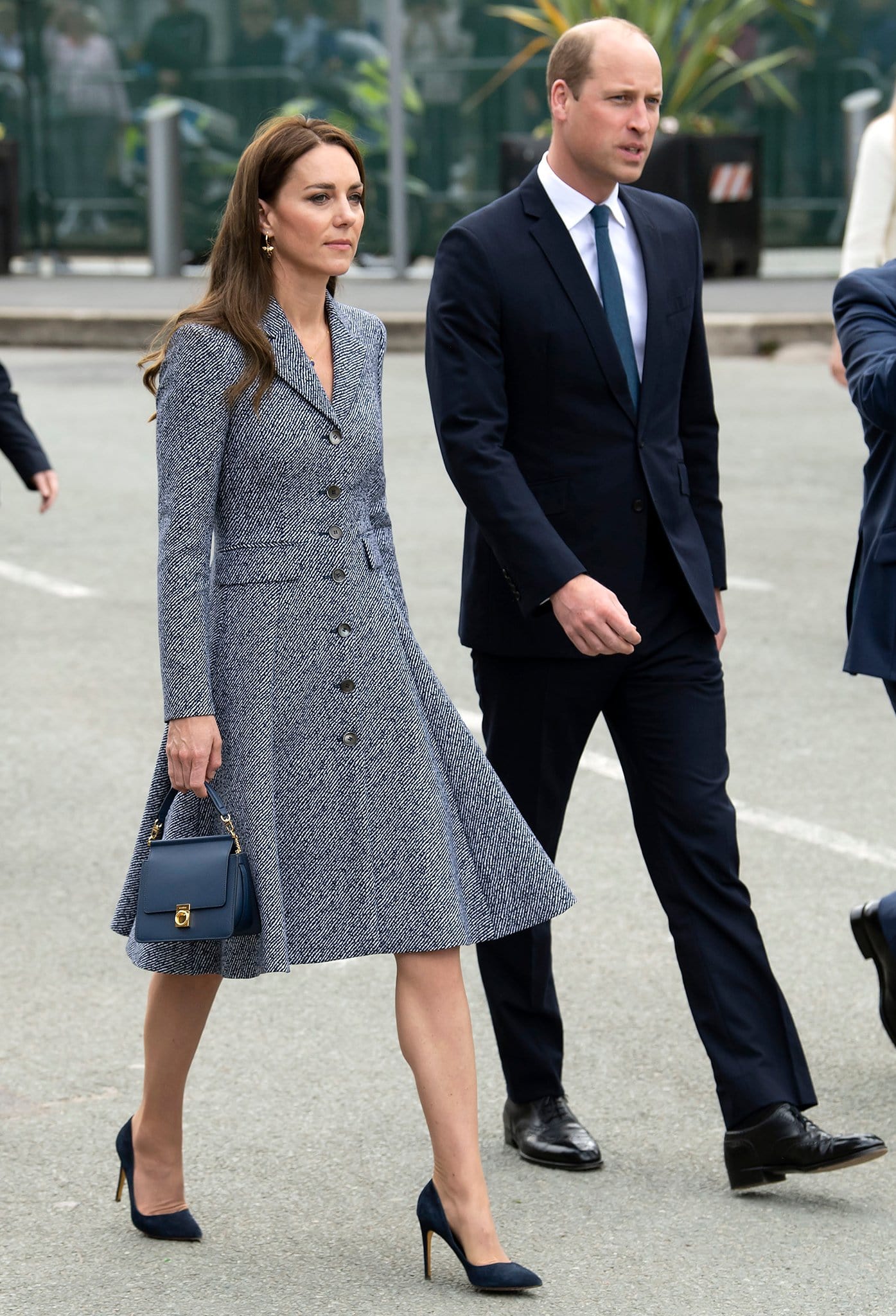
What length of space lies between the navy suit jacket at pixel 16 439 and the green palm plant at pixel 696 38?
1513 cm

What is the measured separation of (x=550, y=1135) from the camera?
4.10 meters

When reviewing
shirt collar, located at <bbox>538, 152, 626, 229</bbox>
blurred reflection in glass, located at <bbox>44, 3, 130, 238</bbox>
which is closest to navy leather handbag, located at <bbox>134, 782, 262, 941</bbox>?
shirt collar, located at <bbox>538, 152, 626, 229</bbox>

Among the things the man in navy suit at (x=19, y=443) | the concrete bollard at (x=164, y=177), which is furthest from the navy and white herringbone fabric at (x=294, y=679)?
the concrete bollard at (x=164, y=177)

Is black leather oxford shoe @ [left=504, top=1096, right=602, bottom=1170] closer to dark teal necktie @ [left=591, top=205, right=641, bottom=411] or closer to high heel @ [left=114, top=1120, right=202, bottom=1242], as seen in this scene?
high heel @ [left=114, top=1120, right=202, bottom=1242]

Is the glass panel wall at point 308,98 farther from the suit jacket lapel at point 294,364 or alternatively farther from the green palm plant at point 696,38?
the suit jacket lapel at point 294,364

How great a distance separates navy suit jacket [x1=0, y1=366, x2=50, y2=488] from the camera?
6.35 metres

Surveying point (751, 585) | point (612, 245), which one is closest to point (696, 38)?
point (751, 585)

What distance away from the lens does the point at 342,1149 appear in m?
4.15

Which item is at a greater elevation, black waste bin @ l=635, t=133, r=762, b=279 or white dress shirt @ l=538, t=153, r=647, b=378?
white dress shirt @ l=538, t=153, r=647, b=378

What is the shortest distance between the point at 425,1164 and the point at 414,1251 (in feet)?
1.16

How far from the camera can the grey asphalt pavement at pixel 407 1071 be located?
362 cm

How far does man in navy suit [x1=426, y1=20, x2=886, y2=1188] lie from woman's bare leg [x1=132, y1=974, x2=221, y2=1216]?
2.18ft

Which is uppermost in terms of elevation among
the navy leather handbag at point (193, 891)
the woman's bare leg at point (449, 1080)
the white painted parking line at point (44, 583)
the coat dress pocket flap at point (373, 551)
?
the coat dress pocket flap at point (373, 551)

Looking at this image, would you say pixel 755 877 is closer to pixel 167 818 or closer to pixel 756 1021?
pixel 756 1021
